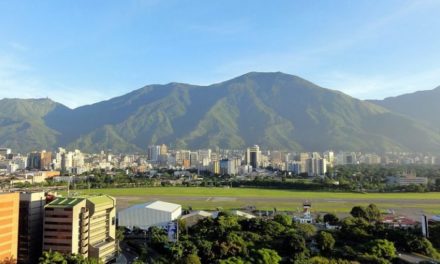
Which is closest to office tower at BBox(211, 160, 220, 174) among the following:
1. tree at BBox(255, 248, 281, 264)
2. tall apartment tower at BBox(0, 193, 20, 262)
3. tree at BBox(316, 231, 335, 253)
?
tree at BBox(316, 231, 335, 253)

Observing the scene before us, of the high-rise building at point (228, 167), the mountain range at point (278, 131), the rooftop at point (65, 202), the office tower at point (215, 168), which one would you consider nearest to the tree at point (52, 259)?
the rooftop at point (65, 202)

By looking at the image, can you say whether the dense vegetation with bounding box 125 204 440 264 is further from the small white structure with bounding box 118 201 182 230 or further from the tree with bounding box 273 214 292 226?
the small white structure with bounding box 118 201 182 230

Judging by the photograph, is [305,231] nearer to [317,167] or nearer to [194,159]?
[317,167]

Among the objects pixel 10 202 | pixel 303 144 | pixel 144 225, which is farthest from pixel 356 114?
pixel 10 202

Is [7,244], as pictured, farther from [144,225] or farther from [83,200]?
[144,225]

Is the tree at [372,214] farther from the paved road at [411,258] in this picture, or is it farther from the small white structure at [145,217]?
the small white structure at [145,217]

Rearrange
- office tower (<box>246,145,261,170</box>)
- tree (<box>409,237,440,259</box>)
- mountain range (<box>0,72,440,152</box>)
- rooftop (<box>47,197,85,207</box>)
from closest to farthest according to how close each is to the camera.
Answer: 1. rooftop (<box>47,197,85,207</box>)
2. tree (<box>409,237,440,259</box>)
3. office tower (<box>246,145,261,170</box>)
4. mountain range (<box>0,72,440,152</box>)

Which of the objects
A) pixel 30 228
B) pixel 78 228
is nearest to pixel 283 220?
pixel 78 228

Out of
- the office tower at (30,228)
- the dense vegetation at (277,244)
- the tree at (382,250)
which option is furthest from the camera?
the tree at (382,250)
